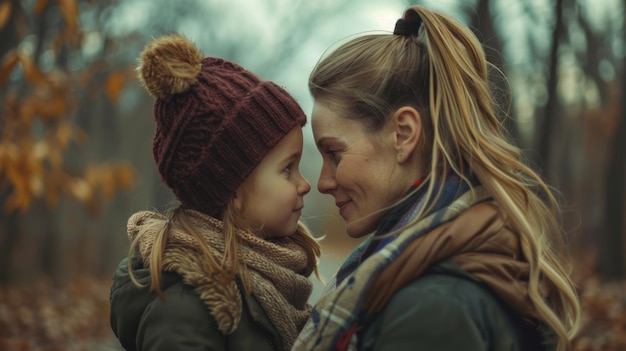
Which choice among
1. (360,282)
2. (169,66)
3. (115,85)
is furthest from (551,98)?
(360,282)

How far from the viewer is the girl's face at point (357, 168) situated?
8.00ft

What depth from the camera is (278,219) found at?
2.84 m

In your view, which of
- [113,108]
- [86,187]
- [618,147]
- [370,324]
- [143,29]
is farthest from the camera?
[113,108]

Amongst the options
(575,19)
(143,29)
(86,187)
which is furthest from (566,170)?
(86,187)

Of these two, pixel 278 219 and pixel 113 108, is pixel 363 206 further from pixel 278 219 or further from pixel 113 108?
pixel 113 108

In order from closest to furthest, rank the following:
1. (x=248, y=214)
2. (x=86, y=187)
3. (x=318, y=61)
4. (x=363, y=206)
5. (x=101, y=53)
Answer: (x=363, y=206) → (x=318, y=61) → (x=248, y=214) → (x=86, y=187) → (x=101, y=53)

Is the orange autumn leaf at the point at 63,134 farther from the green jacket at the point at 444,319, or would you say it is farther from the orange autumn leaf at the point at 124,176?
the green jacket at the point at 444,319

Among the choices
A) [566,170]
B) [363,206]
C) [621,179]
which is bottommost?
[566,170]

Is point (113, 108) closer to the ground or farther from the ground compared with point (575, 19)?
farther from the ground

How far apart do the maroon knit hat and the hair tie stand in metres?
0.56

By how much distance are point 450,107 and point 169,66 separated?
104 cm

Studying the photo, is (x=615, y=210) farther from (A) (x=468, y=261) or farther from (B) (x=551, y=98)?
(A) (x=468, y=261)

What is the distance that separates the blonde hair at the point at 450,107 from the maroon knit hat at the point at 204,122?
0.29 metres

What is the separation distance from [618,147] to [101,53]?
9.66 m
